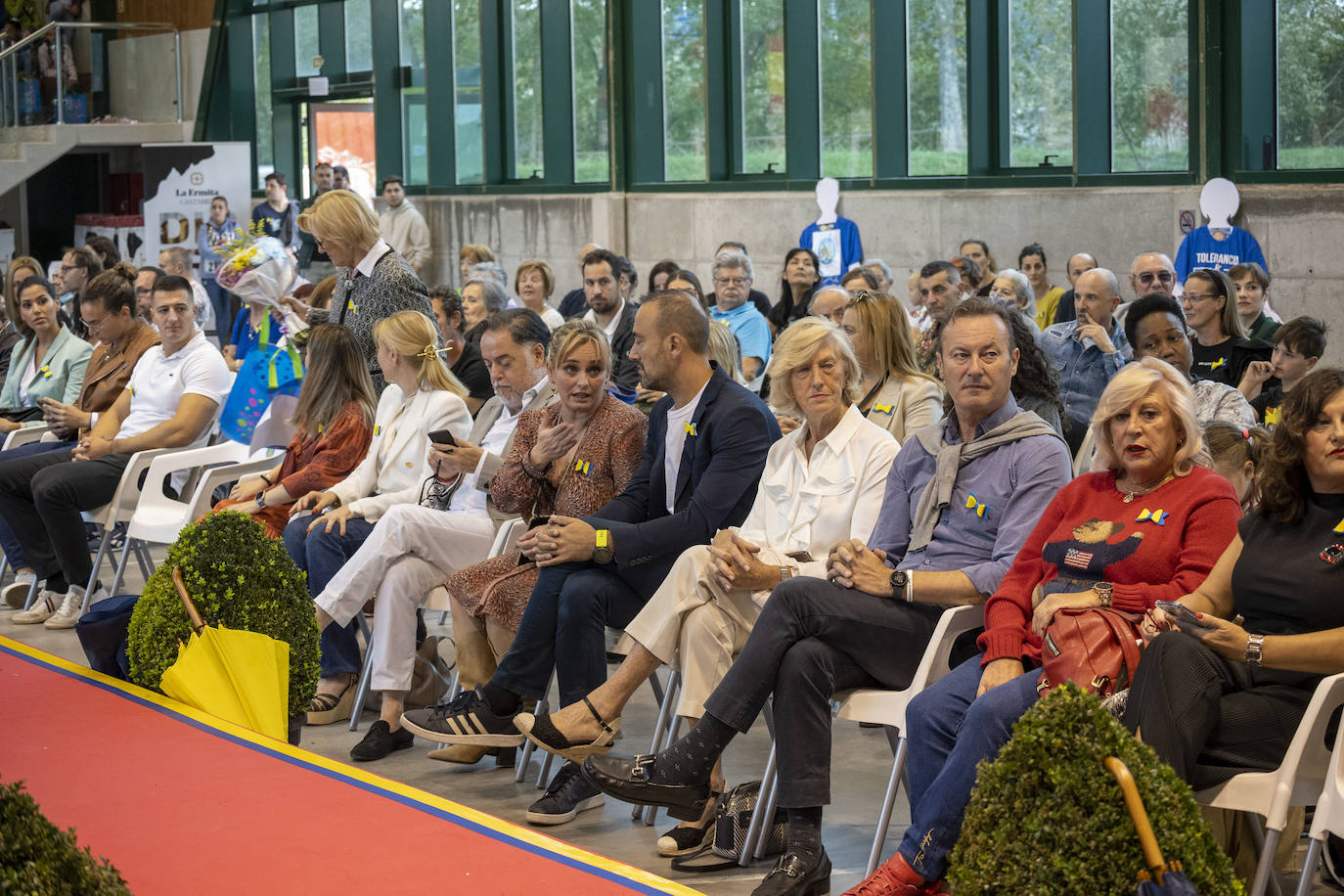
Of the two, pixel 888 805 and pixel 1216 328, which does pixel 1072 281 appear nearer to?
pixel 1216 328

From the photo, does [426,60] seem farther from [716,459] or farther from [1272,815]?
[1272,815]

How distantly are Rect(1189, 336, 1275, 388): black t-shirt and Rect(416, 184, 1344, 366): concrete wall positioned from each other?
379cm

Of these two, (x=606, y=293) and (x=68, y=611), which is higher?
(x=606, y=293)

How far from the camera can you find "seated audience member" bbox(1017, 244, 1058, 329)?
31.4 feet

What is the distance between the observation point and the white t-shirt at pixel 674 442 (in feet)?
15.4

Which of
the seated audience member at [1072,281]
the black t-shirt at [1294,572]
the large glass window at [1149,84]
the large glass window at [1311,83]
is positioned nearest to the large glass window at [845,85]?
the large glass window at [1149,84]

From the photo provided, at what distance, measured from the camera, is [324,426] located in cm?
593

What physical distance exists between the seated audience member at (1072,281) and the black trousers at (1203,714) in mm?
4358

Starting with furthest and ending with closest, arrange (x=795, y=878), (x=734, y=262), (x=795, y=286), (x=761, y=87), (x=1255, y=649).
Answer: (x=761, y=87) → (x=795, y=286) → (x=734, y=262) → (x=795, y=878) → (x=1255, y=649)

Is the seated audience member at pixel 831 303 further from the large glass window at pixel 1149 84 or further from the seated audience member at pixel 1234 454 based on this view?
the large glass window at pixel 1149 84

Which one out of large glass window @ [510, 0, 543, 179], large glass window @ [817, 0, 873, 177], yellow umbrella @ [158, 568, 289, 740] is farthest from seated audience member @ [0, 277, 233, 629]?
large glass window @ [510, 0, 543, 179]

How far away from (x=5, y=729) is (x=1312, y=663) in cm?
310

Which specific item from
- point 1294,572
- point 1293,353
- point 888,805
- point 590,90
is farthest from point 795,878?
point 590,90

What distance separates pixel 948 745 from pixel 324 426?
317 cm
